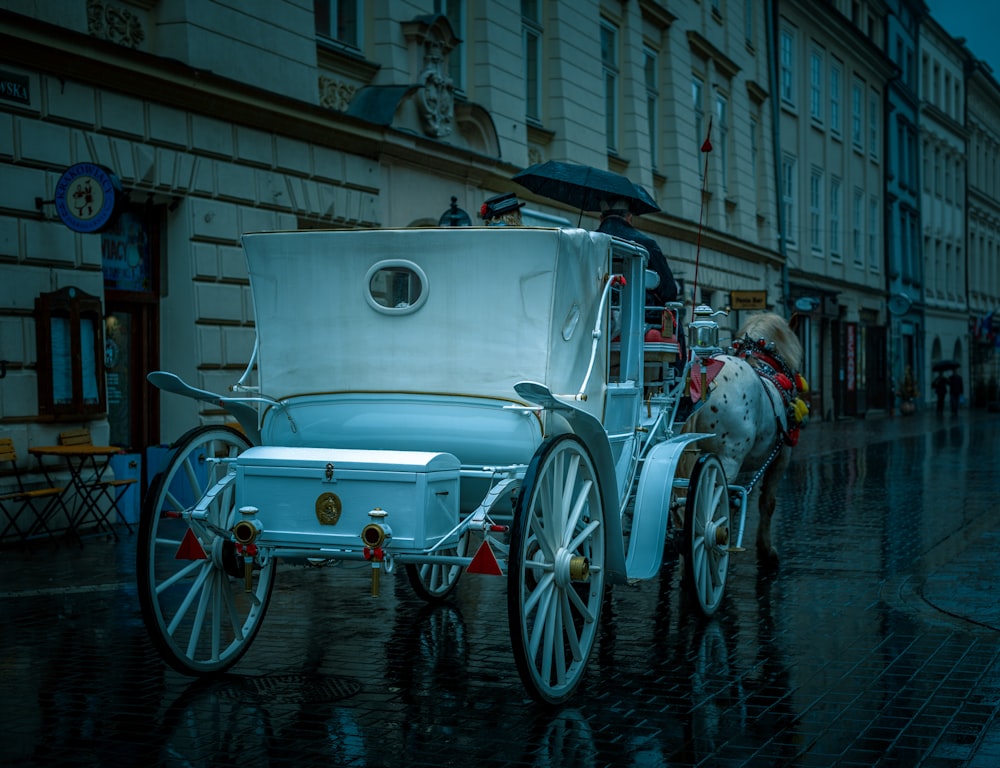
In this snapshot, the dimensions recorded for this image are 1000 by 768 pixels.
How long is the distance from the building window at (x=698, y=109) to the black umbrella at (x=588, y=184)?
1917cm

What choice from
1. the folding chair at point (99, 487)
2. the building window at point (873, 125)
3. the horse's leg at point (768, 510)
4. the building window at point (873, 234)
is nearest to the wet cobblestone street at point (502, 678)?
the horse's leg at point (768, 510)

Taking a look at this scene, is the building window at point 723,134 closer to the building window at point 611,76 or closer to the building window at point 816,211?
the building window at point 611,76

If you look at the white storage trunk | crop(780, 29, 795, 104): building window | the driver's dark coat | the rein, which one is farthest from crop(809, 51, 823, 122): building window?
the white storage trunk

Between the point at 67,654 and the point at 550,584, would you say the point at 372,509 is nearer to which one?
the point at 550,584

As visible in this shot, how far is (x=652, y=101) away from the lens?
1005 inches

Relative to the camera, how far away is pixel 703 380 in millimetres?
8484

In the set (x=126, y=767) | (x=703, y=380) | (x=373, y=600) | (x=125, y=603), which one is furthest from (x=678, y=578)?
(x=126, y=767)

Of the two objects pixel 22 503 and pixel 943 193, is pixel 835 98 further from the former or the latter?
pixel 22 503

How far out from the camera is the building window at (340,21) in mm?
15450

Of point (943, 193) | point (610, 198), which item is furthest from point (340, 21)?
point (943, 193)

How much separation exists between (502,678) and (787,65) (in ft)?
103

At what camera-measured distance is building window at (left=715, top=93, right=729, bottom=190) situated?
29.0m

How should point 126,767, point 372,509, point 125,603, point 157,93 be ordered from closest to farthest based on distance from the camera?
point 126,767
point 372,509
point 125,603
point 157,93

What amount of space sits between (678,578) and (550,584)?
12.5 ft
